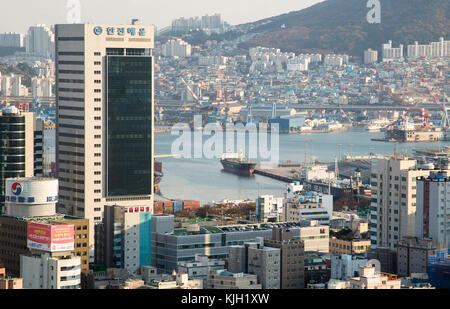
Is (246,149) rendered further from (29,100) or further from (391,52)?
(391,52)

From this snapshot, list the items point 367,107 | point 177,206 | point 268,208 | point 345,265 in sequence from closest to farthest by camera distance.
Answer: point 345,265
point 268,208
point 177,206
point 367,107

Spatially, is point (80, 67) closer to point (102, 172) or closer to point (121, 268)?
point (102, 172)

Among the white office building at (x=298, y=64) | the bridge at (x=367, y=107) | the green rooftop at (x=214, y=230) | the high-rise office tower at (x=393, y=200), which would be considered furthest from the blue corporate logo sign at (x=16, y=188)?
the white office building at (x=298, y=64)

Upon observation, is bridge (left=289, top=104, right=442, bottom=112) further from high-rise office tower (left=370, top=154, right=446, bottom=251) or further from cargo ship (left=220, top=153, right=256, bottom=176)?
high-rise office tower (left=370, top=154, right=446, bottom=251)

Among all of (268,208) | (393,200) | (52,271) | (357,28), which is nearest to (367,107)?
(357,28)

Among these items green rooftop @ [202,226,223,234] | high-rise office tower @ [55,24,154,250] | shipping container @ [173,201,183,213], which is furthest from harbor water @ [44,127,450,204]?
green rooftop @ [202,226,223,234]

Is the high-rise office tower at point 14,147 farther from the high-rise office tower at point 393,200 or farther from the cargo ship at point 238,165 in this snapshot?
the cargo ship at point 238,165
